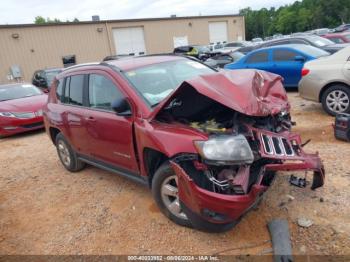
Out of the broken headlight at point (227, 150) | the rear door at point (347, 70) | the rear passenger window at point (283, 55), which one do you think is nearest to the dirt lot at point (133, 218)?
the broken headlight at point (227, 150)

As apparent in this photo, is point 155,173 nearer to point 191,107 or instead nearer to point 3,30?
point 191,107

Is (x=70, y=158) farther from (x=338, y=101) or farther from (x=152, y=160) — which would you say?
(x=338, y=101)

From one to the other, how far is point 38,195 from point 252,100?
3.47 metres

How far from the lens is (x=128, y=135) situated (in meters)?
3.65

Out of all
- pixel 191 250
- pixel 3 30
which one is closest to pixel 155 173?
pixel 191 250

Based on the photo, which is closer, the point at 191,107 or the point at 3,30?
the point at 191,107

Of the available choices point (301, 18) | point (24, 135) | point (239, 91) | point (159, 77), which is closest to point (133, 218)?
point (159, 77)

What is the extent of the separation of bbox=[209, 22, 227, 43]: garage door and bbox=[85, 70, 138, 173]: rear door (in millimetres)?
32713

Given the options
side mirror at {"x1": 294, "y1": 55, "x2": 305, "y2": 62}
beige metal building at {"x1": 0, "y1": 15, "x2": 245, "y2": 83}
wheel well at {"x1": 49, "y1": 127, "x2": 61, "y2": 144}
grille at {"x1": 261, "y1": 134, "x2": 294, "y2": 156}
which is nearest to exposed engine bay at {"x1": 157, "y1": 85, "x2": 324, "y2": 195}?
grille at {"x1": 261, "y1": 134, "x2": 294, "y2": 156}

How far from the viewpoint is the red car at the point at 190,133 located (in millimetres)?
2764

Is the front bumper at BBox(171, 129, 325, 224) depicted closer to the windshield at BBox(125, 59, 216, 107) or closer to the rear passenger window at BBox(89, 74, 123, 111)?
the windshield at BBox(125, 59, 216, 107)

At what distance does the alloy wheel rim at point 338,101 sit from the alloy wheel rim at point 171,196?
4468 millimetres

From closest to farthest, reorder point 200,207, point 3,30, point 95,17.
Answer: point 200,207 → point 3,30 → point 95,17

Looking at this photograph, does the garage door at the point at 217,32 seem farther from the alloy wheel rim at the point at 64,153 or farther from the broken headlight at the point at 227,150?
the broken headlight at the point at 227,150
